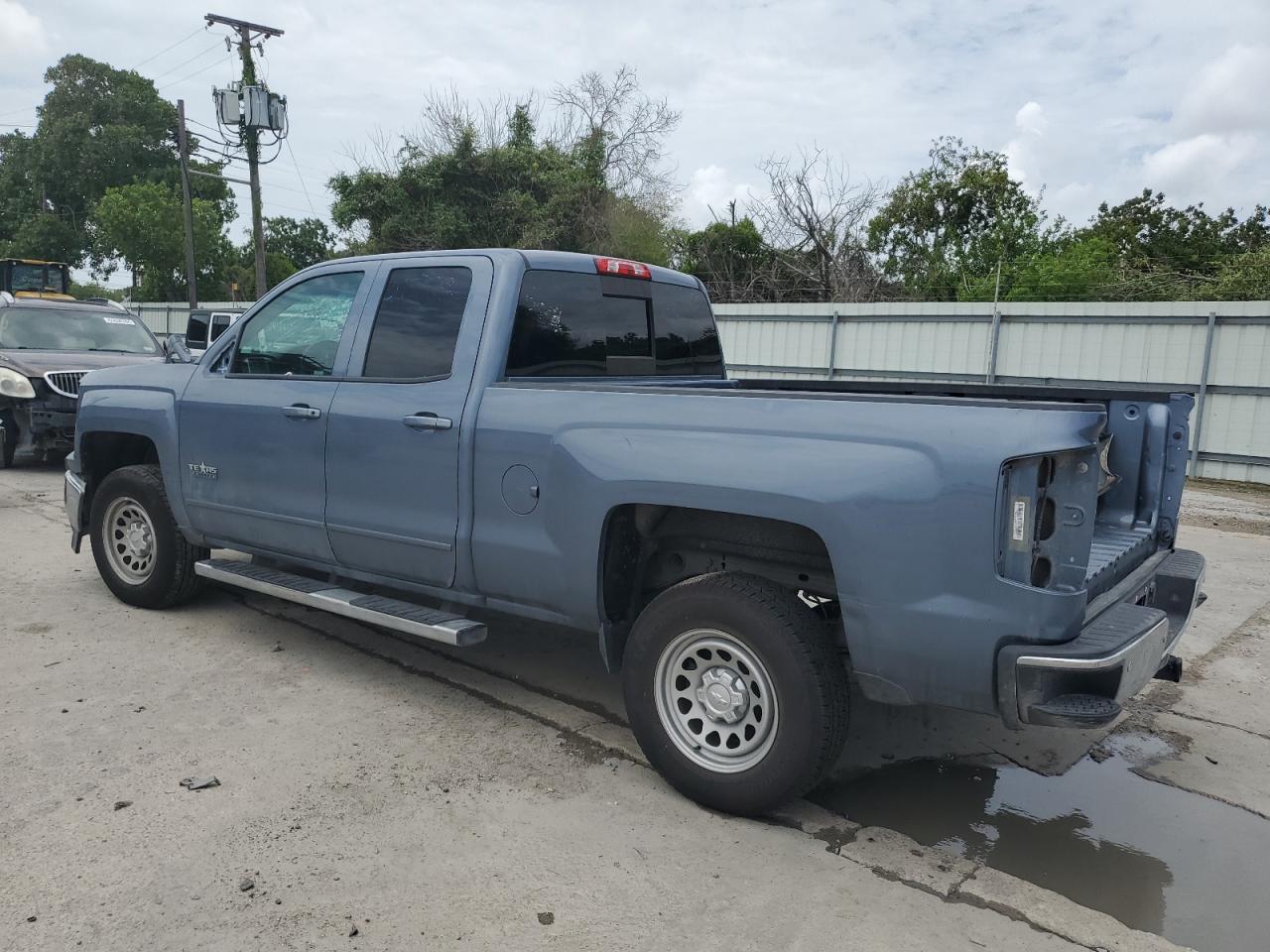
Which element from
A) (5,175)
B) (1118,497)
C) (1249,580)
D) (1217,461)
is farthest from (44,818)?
(5,175)

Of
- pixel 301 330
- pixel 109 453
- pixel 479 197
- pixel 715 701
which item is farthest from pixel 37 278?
pixel 715 701

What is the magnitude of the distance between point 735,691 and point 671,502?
0.69m

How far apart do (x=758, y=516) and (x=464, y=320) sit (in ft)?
5.22

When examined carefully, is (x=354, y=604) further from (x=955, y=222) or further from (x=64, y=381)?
(x=955, y=222)

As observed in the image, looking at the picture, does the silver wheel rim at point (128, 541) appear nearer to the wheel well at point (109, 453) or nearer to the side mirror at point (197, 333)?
the wheel well at point (109, 453)

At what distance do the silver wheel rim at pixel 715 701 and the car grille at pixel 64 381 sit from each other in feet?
29.5

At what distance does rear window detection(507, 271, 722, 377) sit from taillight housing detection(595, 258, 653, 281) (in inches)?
1.2

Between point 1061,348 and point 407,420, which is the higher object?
point 1061,348

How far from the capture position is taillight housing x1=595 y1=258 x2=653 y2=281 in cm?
433

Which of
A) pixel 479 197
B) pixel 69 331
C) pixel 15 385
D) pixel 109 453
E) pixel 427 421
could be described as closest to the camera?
pixel 427 421

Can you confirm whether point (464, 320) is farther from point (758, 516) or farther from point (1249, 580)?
point (1249, 580)

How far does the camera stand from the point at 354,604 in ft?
13.8

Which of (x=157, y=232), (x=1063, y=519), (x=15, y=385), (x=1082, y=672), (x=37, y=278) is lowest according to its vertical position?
(x=1082, y=672)

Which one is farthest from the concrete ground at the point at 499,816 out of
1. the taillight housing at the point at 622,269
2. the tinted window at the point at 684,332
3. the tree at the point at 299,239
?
the tree at the point at 299,239
